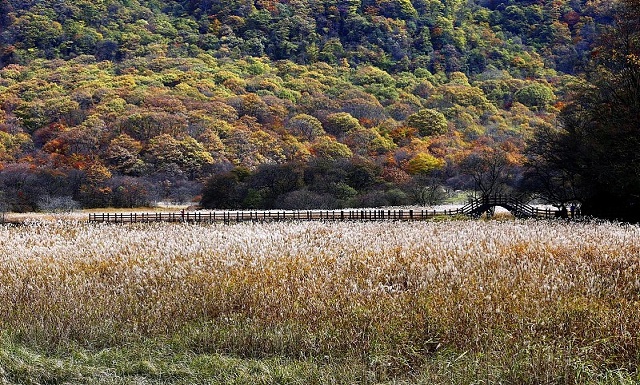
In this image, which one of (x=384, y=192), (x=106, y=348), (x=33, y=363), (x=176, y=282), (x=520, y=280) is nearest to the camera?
→ (x=33, y=363)

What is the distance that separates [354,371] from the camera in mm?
7824

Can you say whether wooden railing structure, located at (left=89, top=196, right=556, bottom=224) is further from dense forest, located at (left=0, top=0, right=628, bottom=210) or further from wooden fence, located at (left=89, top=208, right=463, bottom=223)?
dense forest, located at (left=0, top=0, right=628, bottom=210)

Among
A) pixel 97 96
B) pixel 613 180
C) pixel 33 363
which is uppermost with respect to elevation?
pixel 97 96

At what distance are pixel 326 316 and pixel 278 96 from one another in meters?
92.9

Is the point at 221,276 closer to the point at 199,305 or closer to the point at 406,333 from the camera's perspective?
the point at 199,305

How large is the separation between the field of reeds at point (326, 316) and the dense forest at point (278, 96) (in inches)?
893

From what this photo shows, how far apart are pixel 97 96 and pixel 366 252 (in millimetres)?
79255

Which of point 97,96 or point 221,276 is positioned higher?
point 97,96

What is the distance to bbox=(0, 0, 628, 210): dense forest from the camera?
56.4 m

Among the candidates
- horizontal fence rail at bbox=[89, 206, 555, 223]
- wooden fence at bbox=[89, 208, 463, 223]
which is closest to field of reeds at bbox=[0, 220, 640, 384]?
wooden fence at bbox=[89, 208, 463, 223]

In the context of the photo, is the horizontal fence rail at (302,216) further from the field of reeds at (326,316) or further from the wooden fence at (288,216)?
the field of reeds at (326,316)

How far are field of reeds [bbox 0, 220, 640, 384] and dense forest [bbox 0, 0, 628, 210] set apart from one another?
74.4 ft

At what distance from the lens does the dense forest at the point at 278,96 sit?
5641cm

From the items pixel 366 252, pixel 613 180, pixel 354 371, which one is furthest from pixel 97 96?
pixel 354 371
